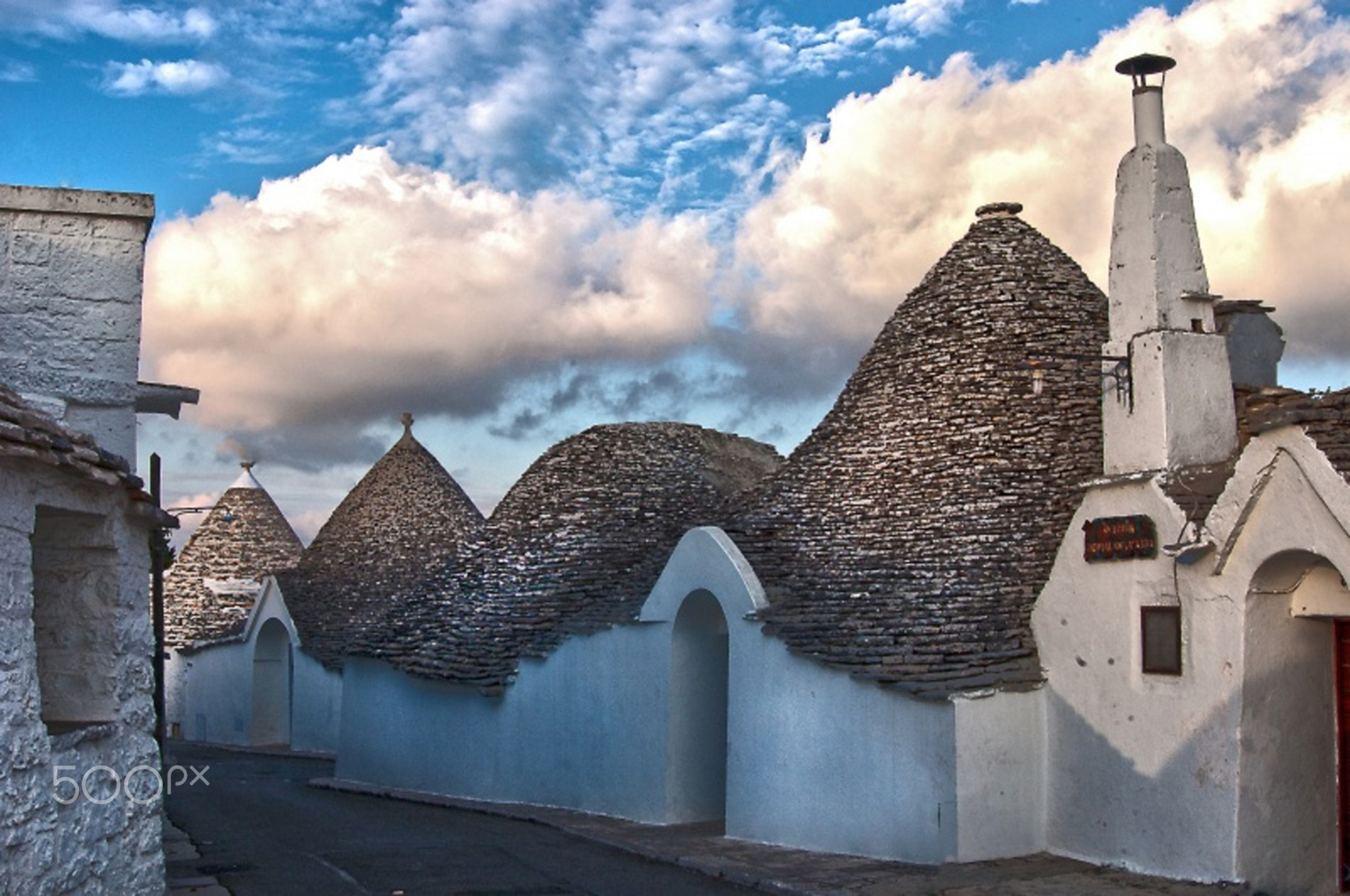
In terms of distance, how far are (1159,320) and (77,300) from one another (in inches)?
327

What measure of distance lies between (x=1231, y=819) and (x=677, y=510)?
10.0 metres

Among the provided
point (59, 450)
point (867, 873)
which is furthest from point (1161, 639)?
point (59, 450)

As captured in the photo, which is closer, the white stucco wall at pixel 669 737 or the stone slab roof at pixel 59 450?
the stone slab roof at pixel 59 450

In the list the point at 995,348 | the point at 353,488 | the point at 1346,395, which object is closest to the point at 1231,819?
the point at 1346,395

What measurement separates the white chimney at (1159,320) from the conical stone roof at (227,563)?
25.8m

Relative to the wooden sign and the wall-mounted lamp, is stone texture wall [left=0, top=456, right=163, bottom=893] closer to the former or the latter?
the wooden sign

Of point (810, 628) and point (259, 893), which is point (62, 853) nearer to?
point (259, 893)

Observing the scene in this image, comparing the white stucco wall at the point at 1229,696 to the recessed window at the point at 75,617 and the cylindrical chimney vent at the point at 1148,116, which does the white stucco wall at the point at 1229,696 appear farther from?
the recessed window at the point at 75,617

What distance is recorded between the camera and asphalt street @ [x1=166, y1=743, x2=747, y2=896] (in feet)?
37.9

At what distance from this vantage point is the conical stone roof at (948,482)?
12727 millimetres

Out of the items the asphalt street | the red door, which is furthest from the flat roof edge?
the red door

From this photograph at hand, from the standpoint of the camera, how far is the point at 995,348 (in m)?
14.8

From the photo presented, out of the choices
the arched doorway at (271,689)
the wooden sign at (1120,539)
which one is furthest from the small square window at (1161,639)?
the arched doorway at (271,689)

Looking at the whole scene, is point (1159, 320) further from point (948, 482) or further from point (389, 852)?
point (389, 852)
